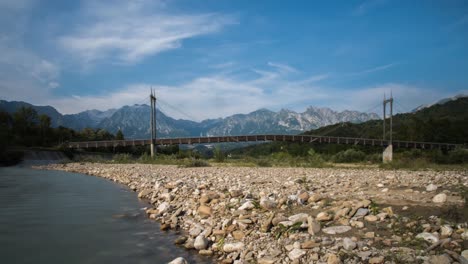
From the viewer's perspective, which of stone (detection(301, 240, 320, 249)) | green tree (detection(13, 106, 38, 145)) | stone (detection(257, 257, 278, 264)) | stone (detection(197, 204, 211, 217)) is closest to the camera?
stone (detection(257, 257, 278, 264))

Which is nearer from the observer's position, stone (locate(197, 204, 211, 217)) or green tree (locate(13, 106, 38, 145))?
stone (locate(197, 204, 211, 217))

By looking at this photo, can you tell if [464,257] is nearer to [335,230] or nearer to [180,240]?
[335,230]

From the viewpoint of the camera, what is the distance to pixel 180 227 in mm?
7395

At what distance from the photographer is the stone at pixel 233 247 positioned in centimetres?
544

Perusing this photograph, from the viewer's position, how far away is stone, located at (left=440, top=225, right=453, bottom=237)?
4.74 meters

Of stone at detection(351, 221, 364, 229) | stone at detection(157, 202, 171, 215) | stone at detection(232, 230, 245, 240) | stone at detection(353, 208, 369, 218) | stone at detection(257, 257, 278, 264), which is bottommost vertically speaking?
stone at detection(157, 202, 171, 215)

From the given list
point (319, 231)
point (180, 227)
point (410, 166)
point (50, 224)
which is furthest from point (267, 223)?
point (410, 166)

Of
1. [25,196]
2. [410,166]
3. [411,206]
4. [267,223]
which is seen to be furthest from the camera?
[410,166]

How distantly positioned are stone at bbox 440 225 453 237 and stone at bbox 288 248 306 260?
2.29 metres

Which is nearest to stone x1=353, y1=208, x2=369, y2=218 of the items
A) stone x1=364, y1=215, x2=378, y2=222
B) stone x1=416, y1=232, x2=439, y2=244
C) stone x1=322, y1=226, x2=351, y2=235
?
stone x1=364, y1=215, x2=378, y2=222

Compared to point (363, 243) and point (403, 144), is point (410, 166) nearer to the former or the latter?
point (363, 243)

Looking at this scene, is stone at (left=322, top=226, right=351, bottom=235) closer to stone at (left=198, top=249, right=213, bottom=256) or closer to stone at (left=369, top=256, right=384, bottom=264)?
stone at (left=369, top=256, right=384, bottom=264)

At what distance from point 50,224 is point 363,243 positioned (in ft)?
24.9

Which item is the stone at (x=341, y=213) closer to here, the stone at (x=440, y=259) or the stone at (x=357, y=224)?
the stone at (x=357, y=224)
